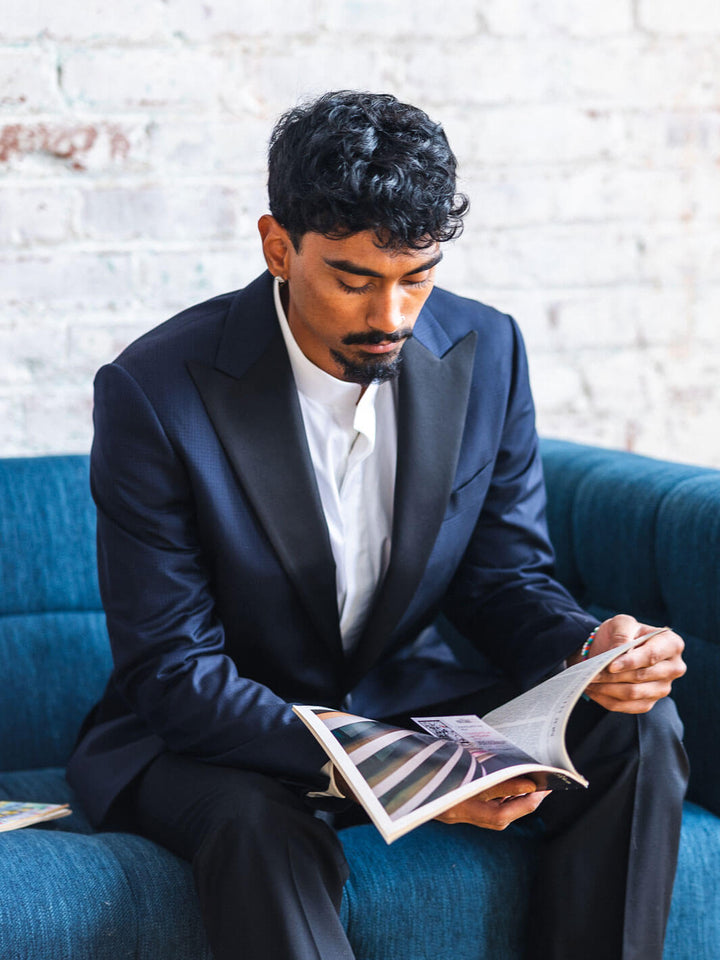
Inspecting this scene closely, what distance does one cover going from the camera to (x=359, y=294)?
1.12 meters

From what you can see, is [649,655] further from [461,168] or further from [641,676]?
[461,168]

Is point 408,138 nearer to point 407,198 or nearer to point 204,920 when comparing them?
point 407,198

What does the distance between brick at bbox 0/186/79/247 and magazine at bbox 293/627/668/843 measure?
1093mm

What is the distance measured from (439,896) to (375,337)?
596 mm

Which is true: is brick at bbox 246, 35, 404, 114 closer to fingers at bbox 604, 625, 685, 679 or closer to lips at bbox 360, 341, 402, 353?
lips at bbox 360, 341, 402, 353

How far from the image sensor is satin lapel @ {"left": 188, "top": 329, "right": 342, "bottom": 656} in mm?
1209

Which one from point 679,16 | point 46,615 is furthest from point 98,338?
point 679,16

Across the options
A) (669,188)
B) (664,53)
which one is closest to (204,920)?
(669,188)

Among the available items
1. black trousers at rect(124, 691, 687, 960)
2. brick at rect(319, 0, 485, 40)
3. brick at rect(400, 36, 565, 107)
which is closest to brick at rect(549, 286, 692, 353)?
brick at rect(400, 36, 565, 107)

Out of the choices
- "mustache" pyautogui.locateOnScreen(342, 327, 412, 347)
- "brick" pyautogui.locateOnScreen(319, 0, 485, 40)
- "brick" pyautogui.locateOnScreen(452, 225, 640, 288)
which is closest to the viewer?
"mustache" pyautogui.locateOnScreen(342, 327, 412, 347)

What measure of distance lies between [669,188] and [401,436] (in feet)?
3.35

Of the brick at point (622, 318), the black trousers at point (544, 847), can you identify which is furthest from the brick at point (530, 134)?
the black trousers at point (544, 847)

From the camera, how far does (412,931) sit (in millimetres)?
1130

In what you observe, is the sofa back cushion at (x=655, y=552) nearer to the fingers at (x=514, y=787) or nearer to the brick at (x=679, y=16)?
the fingers at (x=514, y=787)
